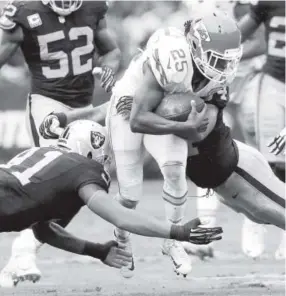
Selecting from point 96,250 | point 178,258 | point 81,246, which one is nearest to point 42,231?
point 81,246

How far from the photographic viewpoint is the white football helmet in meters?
6.73

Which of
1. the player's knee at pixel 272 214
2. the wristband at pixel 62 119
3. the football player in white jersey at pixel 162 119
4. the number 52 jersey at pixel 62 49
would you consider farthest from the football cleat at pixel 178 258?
the number 52 jersey at pixel 62 49

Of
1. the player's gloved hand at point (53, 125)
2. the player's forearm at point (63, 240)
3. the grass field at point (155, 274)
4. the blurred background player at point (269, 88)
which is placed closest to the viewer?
the player's forearm at point (63, 240)

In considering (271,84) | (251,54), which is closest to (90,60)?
(271,84)

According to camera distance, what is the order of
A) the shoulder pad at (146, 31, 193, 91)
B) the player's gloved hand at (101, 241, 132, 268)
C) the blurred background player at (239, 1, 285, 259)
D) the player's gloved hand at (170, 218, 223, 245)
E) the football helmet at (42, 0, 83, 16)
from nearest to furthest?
the player's gloved hand at (170, 218, 223, 245) < the player's gloved hand at (101, 241, 132, 268) < the shoulder pad at (146, 31, 193, 91) < the football helmet at (42, 0, 83, 16) < the blurred background player at (239, 1, 285, 259)

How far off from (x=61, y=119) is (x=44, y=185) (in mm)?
1798

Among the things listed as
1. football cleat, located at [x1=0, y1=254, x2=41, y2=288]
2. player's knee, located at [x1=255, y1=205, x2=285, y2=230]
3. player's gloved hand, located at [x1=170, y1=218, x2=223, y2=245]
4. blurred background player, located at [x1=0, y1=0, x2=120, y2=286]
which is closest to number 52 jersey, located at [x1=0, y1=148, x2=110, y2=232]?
player's gloved hand, located at [x1=170, y1=218, x2=223, y2=245]

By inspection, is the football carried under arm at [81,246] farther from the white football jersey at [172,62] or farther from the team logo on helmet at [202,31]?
the team logo on helmet at [202,31]

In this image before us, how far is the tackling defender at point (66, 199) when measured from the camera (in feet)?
18.9

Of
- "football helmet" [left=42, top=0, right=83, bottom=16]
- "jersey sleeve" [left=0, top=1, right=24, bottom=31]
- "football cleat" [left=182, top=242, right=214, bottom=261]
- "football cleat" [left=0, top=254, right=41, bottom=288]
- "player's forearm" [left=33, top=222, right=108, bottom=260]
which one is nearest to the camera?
"player's forearm" [left=33, top=222, right=108, bottom=260]

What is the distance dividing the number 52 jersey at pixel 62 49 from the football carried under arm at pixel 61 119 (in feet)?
0.79

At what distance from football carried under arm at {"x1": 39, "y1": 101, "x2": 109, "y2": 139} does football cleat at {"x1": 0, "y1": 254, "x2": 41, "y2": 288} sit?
0.78 metres

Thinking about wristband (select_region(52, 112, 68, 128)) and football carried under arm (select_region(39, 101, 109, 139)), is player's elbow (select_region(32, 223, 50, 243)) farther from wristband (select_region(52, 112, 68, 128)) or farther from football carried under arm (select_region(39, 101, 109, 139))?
wristband (select_region(52, 112, 68, 128))

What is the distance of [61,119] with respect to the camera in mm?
7766
